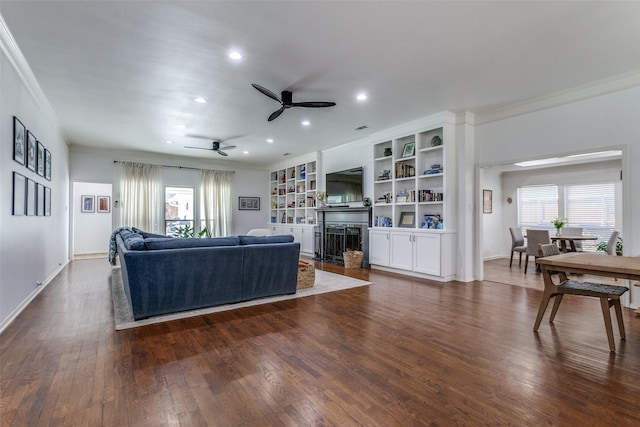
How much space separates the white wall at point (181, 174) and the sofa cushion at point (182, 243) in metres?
5.86

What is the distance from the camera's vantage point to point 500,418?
5.48ft

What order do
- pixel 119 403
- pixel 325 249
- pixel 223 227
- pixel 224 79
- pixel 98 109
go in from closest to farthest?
pixel 119 403 → pixel 224 79 → pixel 98 109 → pixel 325 249 → pixel 223 227

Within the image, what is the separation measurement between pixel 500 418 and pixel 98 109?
245 inches

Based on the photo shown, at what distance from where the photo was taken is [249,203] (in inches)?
402

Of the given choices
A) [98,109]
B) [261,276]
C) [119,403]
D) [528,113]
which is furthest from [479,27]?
[98,109]

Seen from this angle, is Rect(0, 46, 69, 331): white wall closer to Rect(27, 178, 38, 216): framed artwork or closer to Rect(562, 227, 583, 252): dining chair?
Rect(27, 178, 38, 216): framed artwork

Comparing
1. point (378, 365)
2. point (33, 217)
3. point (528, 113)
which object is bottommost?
point (378, 365)

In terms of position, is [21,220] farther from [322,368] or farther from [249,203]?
[249,203]

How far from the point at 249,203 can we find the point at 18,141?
22.8 ft

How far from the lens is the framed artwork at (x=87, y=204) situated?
8969mm

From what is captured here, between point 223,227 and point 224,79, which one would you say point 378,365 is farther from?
point 223,227

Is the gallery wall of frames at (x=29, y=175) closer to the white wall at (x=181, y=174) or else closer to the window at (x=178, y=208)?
the white wall at (x=181, y=174)

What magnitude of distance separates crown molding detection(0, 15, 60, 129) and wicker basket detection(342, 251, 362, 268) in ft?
18.2

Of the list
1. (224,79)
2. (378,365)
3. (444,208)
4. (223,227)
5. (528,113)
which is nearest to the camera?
(378,365)
